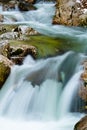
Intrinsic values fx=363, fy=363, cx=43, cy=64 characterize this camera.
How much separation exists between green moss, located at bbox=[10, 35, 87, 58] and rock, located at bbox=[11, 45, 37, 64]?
20 centimetres

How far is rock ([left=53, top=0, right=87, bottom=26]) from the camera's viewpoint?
1293 centimetres

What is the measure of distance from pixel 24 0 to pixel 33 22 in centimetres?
330

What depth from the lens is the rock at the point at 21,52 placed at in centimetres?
909

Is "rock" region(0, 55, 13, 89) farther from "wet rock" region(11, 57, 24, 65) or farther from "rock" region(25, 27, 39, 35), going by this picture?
"rock" region(25, 27, 39, 35)

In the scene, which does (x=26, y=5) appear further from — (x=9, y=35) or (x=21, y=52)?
(x=21, y=52)

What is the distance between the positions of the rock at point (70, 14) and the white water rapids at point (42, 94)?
3822 millimetres

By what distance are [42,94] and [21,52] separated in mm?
1552

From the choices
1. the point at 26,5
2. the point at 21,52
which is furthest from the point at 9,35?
the point at 26,5

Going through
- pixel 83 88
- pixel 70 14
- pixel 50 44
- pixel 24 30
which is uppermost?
pixel 70 14

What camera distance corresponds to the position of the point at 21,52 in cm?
921

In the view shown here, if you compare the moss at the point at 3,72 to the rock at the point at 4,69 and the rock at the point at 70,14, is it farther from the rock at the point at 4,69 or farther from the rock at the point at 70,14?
the rock at the point at 70,14

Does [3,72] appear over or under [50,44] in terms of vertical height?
under

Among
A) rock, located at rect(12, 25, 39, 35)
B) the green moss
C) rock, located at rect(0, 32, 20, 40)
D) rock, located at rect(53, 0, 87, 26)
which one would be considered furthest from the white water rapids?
rock, located at rect(53, 0, 87, 26)

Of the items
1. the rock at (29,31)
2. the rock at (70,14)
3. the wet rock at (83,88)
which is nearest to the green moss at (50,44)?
the rock at (29,31)
